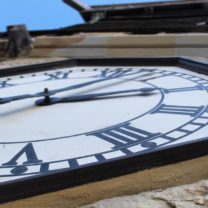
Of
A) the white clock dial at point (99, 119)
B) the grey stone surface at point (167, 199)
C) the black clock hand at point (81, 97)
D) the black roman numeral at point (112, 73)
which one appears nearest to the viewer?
the grey stone surface at point (167, 199)

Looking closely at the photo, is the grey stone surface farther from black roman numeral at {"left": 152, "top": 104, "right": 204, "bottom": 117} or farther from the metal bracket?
the metal bracket

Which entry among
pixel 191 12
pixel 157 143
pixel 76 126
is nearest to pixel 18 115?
pixel 76 126

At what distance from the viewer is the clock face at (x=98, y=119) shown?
69cm

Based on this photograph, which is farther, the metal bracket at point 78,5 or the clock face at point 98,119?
the metal bracket at point 78,5

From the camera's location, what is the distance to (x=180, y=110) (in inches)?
33.8

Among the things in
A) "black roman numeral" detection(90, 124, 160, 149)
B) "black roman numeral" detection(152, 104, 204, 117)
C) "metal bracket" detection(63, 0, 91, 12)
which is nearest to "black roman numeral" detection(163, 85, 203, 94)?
"black roman numeral" detection(152, 104, 204, 117)

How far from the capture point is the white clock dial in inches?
27.3

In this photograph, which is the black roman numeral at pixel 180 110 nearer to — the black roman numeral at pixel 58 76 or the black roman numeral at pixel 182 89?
the black roman numeral at pixel 182 89

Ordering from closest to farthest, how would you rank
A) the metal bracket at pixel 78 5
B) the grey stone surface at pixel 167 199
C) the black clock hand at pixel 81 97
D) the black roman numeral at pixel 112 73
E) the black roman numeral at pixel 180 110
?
the grey stone surface at pixel 167 199
the black roman numeral at pixel 180 110
the black clock hand at pixel 81 97
the black roman numeral at pixel 112 73
the metal bracket at pixel 78 5

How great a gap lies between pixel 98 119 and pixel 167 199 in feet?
0.93

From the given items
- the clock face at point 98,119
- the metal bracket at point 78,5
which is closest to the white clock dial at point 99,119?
the clock face at point 98,119

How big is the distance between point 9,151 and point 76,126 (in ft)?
0.44

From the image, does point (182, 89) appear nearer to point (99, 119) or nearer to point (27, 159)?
point (99, 119)

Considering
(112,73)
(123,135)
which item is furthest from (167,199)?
(112,73)
